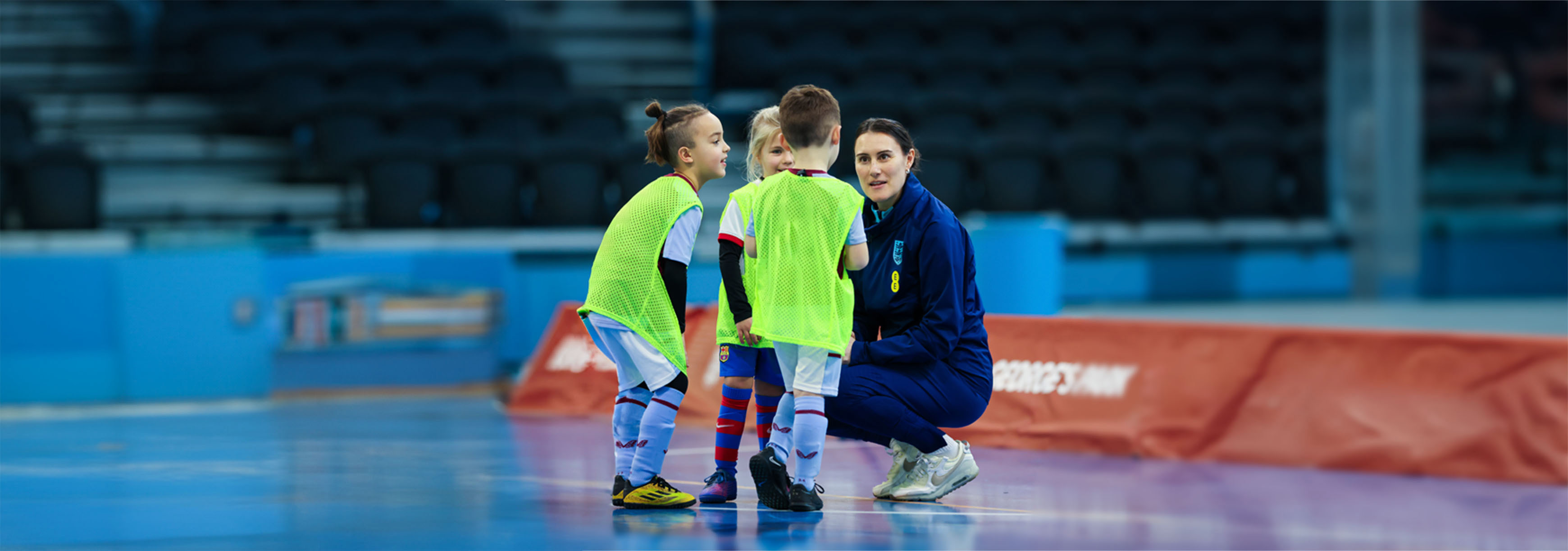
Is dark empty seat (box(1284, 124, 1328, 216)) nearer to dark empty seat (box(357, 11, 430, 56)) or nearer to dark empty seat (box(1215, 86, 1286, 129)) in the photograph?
dark empty seat (box(1215, 86, 1286, 129))

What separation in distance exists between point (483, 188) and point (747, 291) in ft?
22.2

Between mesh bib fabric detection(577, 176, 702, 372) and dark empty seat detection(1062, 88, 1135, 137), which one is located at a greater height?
dark empty seat detection(1062, 88, 1135, 137)

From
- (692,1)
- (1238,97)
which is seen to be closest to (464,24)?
(692,1)

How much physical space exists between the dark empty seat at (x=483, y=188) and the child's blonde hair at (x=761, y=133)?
256 inches

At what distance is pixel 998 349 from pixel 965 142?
5.60 m

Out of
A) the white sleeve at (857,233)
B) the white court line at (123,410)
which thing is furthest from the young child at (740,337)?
Answer: the white court line at (123,410)

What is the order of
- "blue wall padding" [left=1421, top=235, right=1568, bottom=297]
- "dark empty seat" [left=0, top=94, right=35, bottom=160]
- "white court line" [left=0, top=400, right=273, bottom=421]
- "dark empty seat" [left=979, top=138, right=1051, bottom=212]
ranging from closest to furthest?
1. "white court line" [left=0, top=400, right=273, bottom=421]
2. "dark empty seat" [left=0, top=94, right=35, bottom=160]
3. "dark empty seat" [left=979, top=138, right=1051, bottom=212]
4. "blue wall padding" [left=1421, top=235, right=1568, bottom=297]

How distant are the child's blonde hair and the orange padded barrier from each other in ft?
7.26

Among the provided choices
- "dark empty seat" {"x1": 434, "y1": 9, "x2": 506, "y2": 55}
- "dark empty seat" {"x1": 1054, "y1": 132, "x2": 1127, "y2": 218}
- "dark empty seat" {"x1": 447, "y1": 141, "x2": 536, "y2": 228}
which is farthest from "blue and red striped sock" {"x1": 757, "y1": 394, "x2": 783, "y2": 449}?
"dark empty seat" {"x1": 434, "y1": 9, "x2": 506, "y2": 55}

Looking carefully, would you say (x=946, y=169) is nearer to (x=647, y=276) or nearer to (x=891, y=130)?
(x=891, y=130)

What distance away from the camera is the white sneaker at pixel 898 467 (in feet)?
15.8

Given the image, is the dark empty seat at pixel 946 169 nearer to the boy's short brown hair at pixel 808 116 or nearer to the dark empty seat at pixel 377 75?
the dark empty seat at pixel 377 75

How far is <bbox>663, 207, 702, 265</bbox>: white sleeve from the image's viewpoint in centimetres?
437

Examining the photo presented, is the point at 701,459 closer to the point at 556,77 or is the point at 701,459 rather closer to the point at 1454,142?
the point at 556,77
